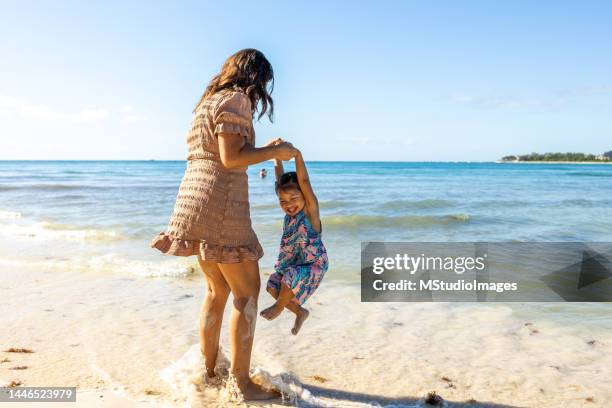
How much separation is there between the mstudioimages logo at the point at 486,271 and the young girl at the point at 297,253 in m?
2.33

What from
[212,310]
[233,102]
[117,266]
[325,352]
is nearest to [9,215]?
[117,266]

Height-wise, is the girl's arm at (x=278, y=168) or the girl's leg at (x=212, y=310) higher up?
the girl's arm at (x=278, y=168)

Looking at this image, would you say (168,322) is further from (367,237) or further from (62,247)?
(367,237)

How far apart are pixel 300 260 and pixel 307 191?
41 centimetres

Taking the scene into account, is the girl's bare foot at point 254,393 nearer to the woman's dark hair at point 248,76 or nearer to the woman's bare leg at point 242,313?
the woman's bare leg at point 242,313

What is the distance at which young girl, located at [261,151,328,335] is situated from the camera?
2963 millimetres

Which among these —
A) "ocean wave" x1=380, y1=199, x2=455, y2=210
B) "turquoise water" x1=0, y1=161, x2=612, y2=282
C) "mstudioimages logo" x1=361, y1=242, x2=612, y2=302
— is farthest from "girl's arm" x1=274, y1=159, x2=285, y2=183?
"ocean wave" x1=380, y1=199, x2=455, y2=210

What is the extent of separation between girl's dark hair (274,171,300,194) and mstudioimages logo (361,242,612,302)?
2.55 metres

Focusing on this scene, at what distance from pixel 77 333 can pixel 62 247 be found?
4.32 m

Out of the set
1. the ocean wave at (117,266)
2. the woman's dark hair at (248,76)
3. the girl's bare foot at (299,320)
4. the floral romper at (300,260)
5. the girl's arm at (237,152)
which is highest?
the woman's dark hair at (248,76)

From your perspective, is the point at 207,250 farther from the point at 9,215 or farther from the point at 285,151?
the point at 9,215

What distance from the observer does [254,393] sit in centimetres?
297

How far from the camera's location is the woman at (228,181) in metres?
2.61

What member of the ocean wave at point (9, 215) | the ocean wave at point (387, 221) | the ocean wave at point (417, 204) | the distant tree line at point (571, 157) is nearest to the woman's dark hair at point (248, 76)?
the ocean wave at point (387, 221)
